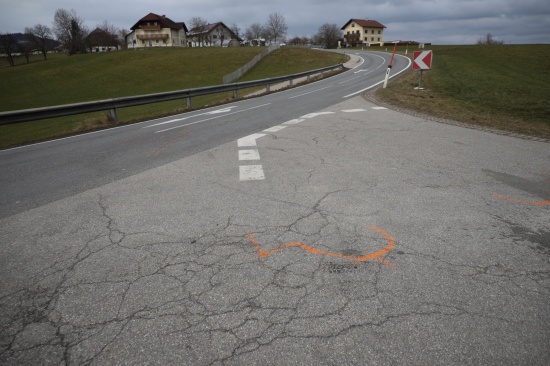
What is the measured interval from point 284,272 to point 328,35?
105 m

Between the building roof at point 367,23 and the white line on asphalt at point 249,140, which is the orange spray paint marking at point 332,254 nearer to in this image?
the white line on asphalt at point 249,140

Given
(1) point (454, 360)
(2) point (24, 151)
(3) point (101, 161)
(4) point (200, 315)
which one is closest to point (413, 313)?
(1) point (454, 360)

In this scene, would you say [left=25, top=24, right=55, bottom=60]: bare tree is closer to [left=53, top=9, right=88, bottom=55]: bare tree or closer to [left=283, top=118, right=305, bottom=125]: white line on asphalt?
[left=53, top=9, right=88, bottom=55]: bare tree

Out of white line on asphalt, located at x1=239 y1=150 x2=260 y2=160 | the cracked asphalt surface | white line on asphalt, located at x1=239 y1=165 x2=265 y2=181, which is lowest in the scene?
the cracked asphalt surface

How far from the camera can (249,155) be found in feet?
20.9

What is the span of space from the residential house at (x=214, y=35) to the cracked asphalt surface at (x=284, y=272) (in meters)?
113

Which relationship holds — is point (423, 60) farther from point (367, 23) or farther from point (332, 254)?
point (367, 23)

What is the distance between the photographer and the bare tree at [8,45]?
237ft

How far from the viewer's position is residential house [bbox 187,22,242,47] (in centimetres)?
10712

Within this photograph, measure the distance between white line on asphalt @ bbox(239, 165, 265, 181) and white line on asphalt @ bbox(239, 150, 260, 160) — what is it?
512 mm

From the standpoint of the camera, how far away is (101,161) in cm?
650

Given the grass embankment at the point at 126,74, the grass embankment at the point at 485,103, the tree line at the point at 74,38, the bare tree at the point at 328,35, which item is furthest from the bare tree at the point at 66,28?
the grass embankment at the point at 485,103

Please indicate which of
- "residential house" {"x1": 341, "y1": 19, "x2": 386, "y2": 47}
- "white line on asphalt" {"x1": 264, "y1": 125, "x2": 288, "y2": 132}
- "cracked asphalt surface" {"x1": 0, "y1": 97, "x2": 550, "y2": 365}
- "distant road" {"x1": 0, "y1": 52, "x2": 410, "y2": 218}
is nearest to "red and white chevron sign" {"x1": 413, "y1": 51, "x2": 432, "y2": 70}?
"distant road" {"x1": 0, "y1": 52, "x2": 410, "y2": 218}

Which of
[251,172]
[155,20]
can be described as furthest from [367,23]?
[251,172]
